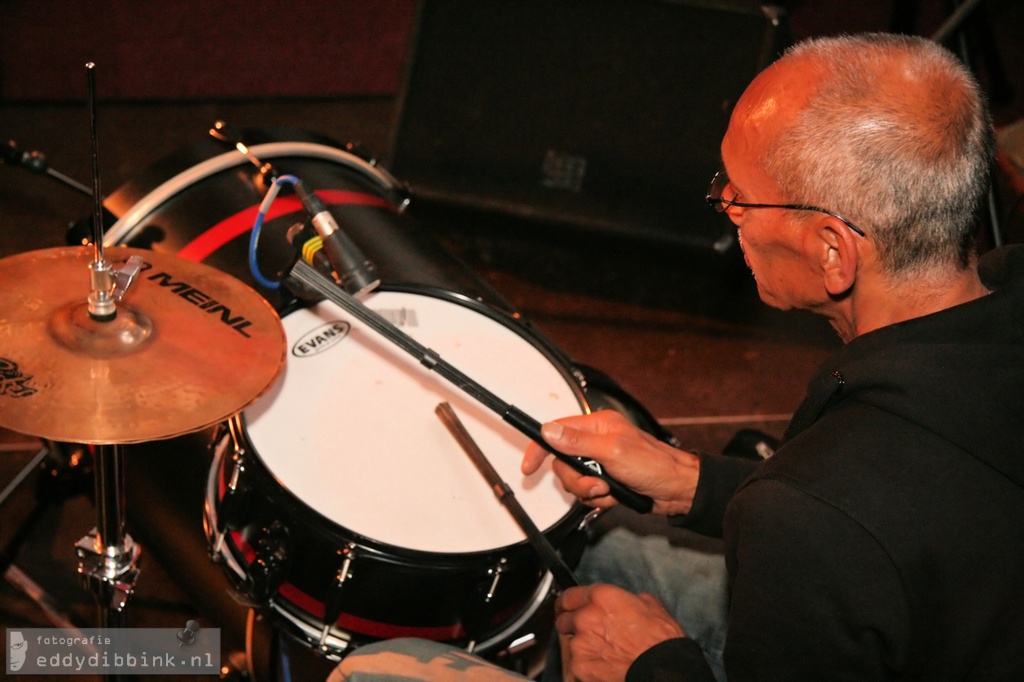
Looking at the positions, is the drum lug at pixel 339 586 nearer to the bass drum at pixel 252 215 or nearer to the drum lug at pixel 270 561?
the drum lug at pixel 270 561

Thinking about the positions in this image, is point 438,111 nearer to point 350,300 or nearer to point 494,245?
point 494,245

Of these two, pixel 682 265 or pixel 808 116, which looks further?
pixel 682 265

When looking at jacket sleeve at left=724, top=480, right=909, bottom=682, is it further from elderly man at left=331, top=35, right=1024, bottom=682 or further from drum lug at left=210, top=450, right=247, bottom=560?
drum lug at left=210, top=450, right=247, bottom=560

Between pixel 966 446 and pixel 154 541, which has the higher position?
pixel 966 446

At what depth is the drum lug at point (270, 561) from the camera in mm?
1308

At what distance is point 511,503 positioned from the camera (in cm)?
132

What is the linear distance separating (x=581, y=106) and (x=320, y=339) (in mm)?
1369

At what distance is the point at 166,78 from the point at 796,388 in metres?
2.12

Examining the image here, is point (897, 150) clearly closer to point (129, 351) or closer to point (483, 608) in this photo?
point (483, 608)

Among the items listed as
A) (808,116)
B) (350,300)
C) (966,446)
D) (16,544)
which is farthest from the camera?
(16,544)

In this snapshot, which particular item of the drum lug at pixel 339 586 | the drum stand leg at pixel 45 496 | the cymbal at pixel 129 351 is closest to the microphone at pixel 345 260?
the cymbal at pixel 129 351

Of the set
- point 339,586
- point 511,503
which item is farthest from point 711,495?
point 339,586

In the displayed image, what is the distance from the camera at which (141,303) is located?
4.36 ft

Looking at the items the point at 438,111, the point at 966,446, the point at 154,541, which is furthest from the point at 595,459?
the point at 438,111
